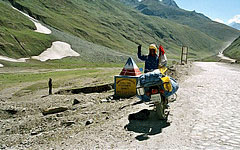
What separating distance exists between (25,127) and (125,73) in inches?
276

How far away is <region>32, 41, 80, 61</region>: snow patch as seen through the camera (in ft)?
242

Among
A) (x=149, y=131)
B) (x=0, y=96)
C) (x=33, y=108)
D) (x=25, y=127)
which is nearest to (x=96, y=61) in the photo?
(x=0, y=96)

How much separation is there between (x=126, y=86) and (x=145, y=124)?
22.1 ft

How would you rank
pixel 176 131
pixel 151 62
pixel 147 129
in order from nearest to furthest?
1. pixel 176 131
2. pixel 147 129
3. pixel 151 62

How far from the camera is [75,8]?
185m

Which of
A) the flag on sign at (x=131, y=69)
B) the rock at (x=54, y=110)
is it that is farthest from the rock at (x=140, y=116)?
the rock at (x=54, y=110)

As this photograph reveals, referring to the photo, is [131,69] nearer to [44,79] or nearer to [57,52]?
[44,79]

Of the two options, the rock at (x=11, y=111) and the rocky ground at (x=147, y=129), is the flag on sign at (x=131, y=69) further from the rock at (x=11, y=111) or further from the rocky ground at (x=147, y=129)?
the rock at (x=11, y=111)

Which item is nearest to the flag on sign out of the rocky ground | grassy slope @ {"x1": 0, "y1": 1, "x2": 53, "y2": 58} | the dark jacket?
the dark jacket

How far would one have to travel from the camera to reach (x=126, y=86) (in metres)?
15.9

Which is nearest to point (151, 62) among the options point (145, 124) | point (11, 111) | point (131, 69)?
point (131, 69)

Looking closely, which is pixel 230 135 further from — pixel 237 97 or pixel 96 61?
pixel 96 61

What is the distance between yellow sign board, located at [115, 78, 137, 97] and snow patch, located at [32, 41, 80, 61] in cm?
6034

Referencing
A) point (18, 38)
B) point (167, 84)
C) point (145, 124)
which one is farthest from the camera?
point (18, 38)
